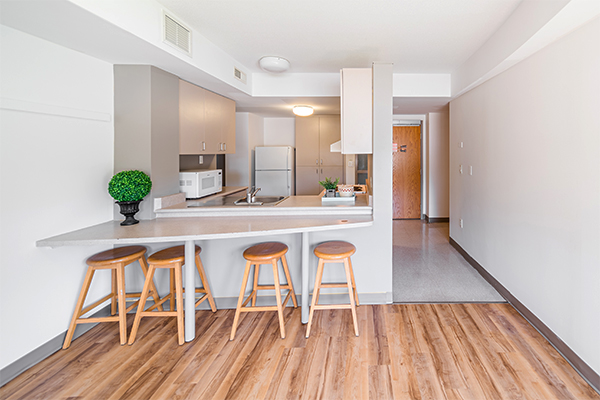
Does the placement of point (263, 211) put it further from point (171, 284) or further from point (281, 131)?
point (281, 131)

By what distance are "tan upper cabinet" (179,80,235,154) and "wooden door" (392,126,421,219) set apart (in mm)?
3941

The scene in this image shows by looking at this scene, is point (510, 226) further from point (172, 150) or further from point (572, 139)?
point (172, 150)

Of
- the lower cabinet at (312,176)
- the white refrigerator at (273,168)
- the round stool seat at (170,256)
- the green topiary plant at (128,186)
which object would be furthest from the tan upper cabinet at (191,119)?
the lower cabinet at (312,176)

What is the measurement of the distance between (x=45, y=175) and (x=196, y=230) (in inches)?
41.1

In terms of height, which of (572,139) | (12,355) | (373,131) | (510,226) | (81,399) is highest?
(373,131)

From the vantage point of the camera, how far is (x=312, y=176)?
5.96m

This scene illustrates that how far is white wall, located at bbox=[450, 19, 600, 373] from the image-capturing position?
190 centimetres

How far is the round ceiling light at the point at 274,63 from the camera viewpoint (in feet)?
10.8

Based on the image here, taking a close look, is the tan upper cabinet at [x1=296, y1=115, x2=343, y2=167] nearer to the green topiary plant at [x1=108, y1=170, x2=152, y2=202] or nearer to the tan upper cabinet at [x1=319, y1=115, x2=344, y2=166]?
the tan upper cabinet at [x1=319, y1=115, x2=344, y2=166]

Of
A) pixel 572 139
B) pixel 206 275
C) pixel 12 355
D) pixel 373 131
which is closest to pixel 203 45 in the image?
pixel 373 131

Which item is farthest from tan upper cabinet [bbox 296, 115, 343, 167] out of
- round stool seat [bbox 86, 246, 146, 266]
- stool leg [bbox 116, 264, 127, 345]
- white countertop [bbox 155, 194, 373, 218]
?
stool leg [bbox 116, 264, 127, 345]

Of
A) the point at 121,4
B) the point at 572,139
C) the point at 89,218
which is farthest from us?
the point at 89,218

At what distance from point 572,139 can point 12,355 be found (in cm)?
373

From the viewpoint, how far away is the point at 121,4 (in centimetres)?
190
